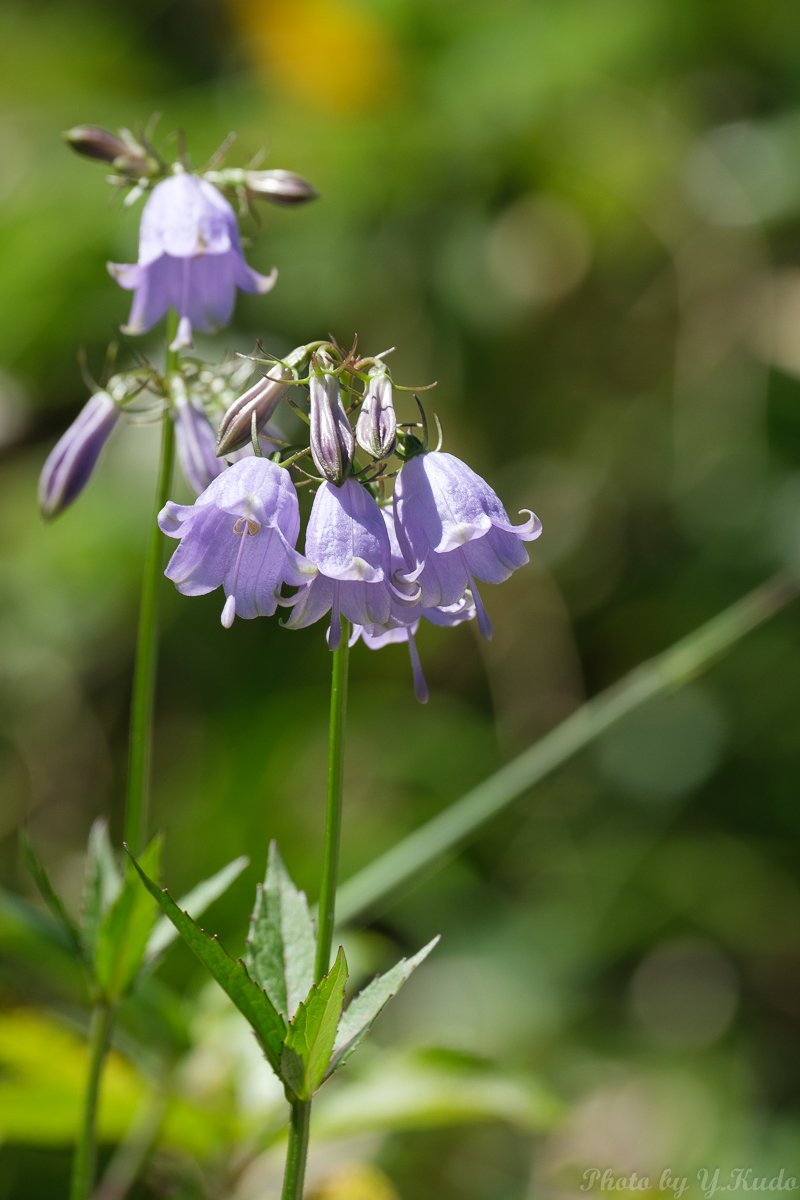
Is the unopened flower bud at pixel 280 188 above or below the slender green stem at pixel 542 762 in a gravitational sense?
above

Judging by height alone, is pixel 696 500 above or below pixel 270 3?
below

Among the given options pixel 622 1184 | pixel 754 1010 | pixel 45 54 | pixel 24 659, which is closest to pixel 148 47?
pixel 45 54

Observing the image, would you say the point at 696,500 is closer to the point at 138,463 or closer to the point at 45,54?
the point at 138,463

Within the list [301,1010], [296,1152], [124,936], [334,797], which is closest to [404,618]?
[334,797]

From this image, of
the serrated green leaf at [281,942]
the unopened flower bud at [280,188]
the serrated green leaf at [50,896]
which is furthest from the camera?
the unopened flower bud at [280,188]

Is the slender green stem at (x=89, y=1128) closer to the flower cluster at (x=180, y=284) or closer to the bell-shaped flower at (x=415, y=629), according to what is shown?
the bell-shaped flower at (x=415, y=629)

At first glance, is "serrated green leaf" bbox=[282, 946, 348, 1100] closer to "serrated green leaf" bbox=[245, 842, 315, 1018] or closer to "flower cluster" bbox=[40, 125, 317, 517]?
"serrated green leaf" bbox=[245, 842, 315, 1018]

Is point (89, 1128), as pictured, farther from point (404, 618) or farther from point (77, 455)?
point (77, 455)

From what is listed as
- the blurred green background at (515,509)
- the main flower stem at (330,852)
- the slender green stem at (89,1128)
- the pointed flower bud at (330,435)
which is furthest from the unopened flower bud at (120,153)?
the blurred green background at (515,509)

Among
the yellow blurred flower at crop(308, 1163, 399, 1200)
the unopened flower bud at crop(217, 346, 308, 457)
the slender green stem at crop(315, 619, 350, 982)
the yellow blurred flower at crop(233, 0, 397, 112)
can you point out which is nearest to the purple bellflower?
the slender green stem at crop(315, 619, 350, 982)
